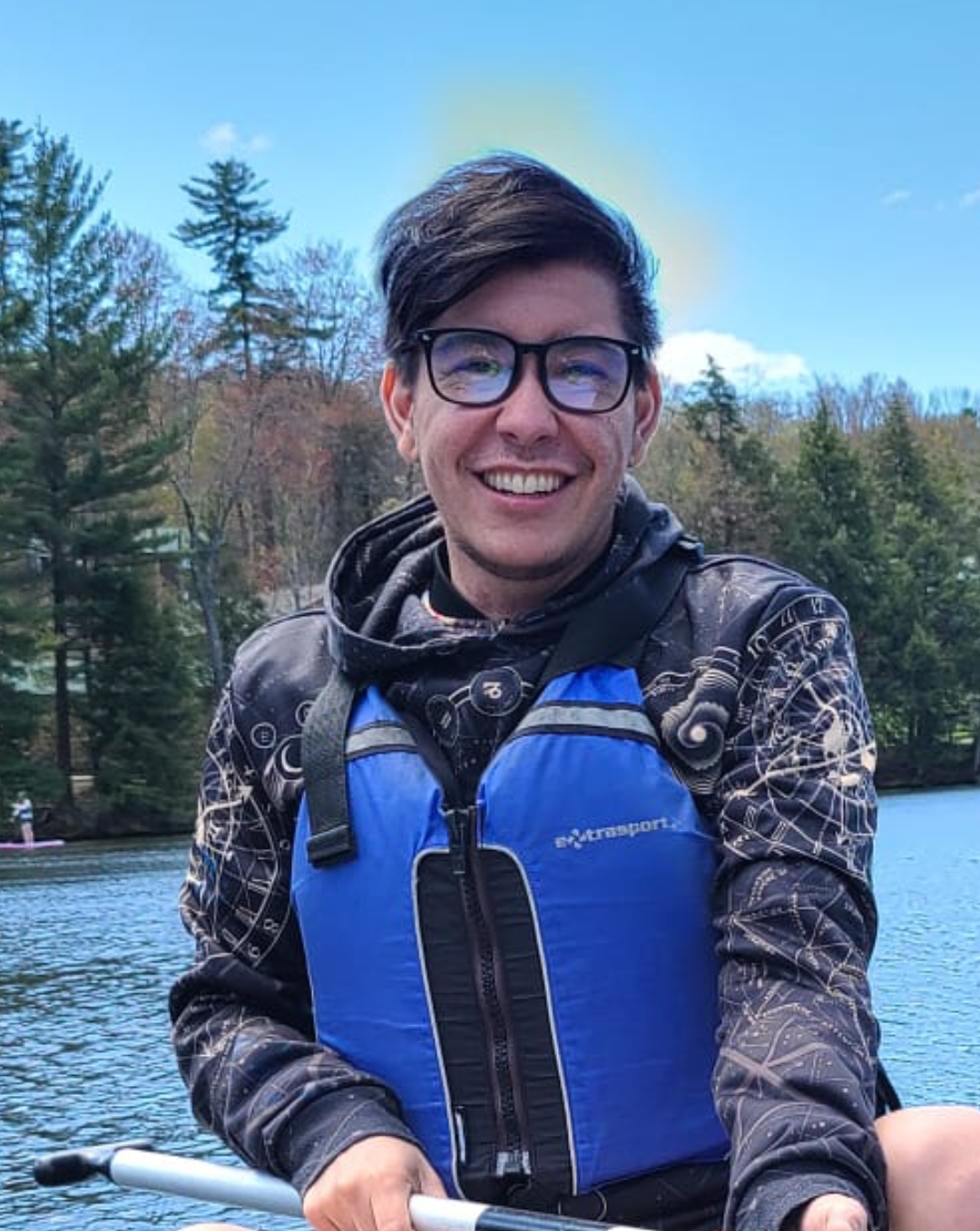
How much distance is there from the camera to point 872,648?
1518 inches

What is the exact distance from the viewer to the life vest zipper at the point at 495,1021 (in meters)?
1.75

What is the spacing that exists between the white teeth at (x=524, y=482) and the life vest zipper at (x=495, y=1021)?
0.43m

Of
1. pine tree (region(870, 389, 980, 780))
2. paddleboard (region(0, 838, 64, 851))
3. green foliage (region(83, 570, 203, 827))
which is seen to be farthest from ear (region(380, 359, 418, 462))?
pine tree (region(870, 389, 980, 780))

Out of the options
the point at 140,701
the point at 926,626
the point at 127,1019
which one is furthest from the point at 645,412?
the point at 926,626

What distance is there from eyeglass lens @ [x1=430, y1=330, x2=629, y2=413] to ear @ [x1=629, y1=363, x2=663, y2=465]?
78mm

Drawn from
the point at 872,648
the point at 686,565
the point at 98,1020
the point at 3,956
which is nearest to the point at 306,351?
the point at 872,648

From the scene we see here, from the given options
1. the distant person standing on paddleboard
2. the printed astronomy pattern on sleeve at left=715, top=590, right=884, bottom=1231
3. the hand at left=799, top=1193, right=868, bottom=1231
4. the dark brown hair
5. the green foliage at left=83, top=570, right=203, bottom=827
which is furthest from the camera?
the green foliage at left=83, top=570, right=203, bottom=827

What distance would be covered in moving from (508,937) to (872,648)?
38.0m

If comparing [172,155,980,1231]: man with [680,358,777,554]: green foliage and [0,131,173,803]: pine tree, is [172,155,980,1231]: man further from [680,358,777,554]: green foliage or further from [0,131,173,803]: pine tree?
[680,358,777,554]: green foliage

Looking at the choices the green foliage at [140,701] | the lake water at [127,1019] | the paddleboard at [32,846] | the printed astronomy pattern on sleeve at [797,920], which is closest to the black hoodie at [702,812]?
the printed astronomy pattern on sleeve at [797,920]

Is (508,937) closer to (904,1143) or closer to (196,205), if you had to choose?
(904,1143)

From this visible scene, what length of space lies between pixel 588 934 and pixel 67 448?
27714mm

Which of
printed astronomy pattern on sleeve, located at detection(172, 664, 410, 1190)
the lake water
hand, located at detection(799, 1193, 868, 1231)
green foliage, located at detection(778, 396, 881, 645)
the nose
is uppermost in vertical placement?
green foliage, located at detection(778, 396, 881, 645)

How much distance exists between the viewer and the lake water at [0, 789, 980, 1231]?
18.3 ft
